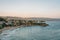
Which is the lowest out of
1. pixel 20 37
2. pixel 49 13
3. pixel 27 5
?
pixel 20 37

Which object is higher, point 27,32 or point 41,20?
point 41,20

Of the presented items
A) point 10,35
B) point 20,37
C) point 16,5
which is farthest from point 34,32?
point 16,5

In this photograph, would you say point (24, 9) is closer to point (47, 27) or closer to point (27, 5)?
point (27, 5)

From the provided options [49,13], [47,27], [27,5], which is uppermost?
[27,5]

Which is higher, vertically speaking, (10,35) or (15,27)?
(15,27)

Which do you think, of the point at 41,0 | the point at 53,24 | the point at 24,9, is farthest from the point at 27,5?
the point at 53,24

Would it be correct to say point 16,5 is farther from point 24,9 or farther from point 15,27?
point 15,27
